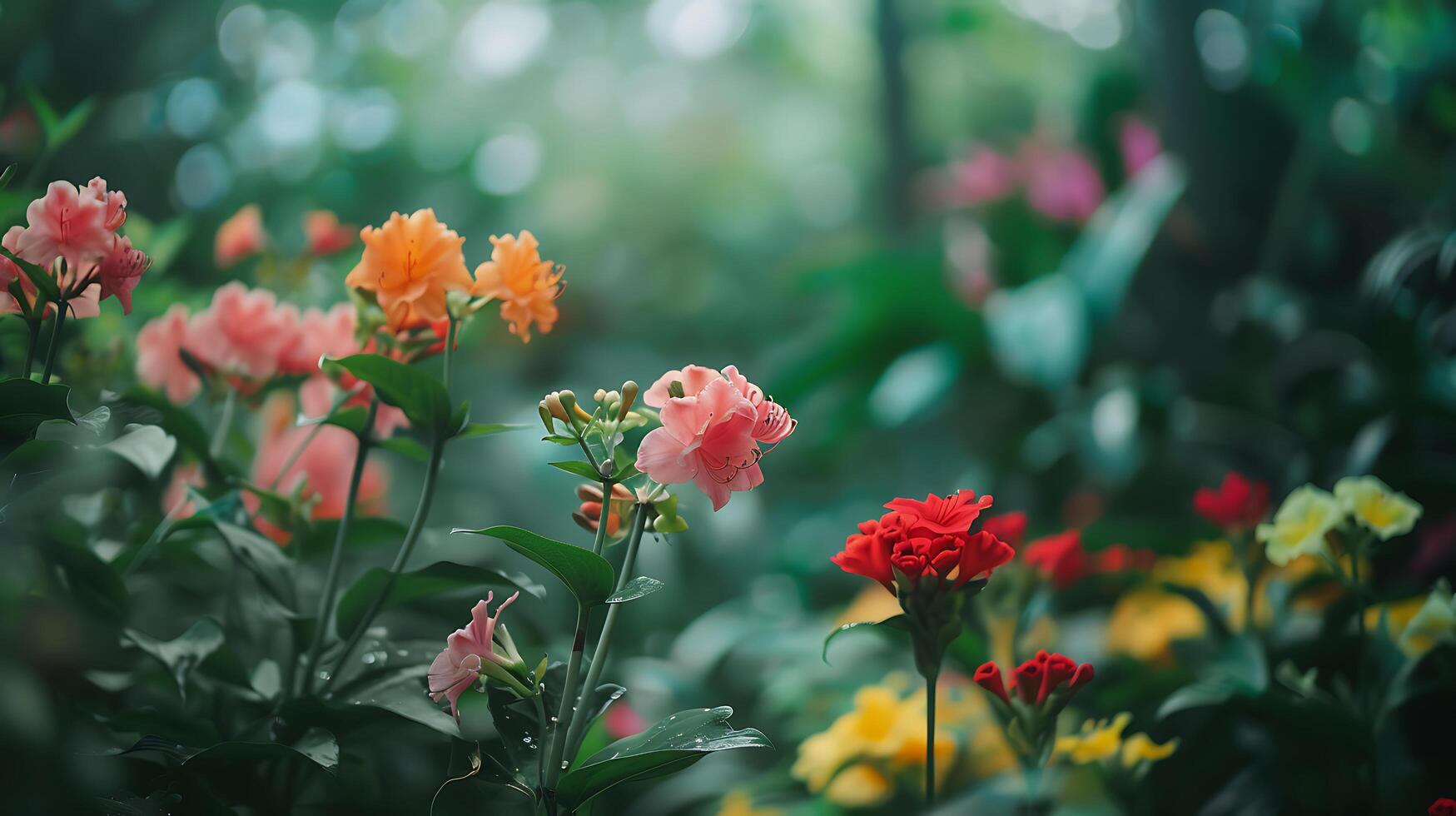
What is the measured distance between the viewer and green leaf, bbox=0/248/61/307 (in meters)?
0.41

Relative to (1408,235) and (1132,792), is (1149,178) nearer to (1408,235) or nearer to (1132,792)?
(1408,235)

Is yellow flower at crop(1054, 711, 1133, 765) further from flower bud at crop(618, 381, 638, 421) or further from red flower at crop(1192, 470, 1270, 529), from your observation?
flower bud at crop(618, 381, 638, 421)

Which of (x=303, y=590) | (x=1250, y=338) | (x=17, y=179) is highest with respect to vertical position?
(x=1250, y=338)

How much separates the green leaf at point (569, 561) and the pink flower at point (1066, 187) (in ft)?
4.21

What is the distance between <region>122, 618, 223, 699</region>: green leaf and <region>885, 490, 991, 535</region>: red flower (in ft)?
1.26

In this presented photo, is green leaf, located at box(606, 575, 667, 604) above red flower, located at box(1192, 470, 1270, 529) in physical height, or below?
below

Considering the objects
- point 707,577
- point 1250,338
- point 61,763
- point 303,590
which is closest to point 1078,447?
point 1250,338

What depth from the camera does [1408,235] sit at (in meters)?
0.99

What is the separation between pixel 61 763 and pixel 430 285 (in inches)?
11.6

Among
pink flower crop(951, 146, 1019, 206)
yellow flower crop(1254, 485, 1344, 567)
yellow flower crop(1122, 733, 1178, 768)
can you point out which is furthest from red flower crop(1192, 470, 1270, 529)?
pink flower crop(951, 146, 1019, 206)

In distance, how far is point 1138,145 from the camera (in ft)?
4.39

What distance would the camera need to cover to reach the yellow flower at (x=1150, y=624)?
2.63 feet

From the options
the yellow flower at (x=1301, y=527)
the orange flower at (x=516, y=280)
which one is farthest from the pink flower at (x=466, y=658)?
the yellow flower at (x=1301, y=527)

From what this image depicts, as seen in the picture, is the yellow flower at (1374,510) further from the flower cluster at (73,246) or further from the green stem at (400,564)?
the flower cluster at (73,246)
